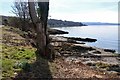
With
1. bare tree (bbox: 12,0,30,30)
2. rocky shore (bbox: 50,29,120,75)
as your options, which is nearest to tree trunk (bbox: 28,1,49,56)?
rocky shore (bbox: 50,29,120,75)

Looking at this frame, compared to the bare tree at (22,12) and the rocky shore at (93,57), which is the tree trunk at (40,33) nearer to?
the rocky shore at (93,57)

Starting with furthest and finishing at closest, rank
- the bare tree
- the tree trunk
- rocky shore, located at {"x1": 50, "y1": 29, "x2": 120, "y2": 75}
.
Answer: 1. the bare tree
2. rocky shore, located at {"x1": 50, "y1": 29, "x2": 120, "y2": 75}
3. the tree trunk

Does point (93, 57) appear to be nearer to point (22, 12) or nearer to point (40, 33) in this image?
point (40, 33)

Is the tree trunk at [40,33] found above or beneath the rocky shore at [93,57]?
above

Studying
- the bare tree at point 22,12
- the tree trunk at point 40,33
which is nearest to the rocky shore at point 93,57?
the tree trunk at point 40,33

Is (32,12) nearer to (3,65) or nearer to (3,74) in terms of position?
(3,65)

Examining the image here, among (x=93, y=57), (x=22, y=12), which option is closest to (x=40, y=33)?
(x=93, y=57)

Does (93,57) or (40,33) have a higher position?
(40,33)

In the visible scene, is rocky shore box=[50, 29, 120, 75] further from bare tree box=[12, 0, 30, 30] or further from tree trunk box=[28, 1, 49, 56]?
bare tree box=[12, 0, 30, 30]

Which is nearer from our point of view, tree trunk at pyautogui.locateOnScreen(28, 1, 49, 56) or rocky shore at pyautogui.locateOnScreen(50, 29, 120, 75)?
tree trunk at pyautogui.locateOnScreen(28, 1, 49, 56)

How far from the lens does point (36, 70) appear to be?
35.8 ft

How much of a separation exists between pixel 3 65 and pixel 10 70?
0.45 m

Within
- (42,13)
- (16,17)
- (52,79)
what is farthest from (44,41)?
(16,17)

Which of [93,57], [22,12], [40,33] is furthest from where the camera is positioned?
[22,12]
